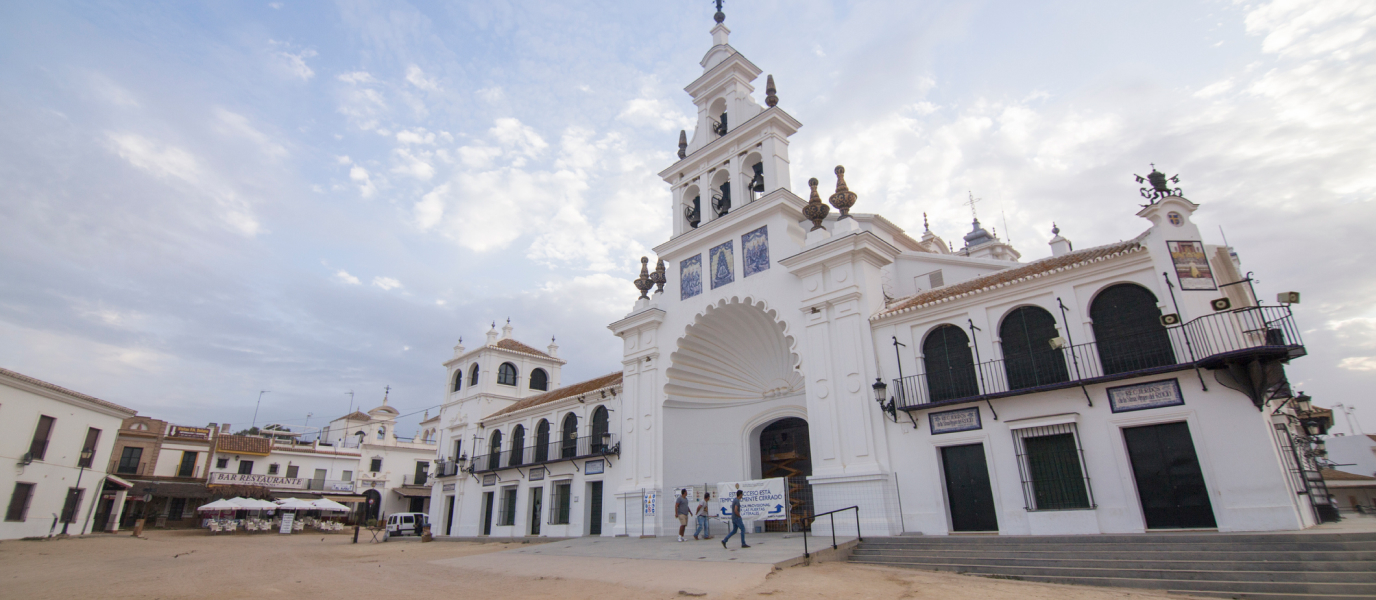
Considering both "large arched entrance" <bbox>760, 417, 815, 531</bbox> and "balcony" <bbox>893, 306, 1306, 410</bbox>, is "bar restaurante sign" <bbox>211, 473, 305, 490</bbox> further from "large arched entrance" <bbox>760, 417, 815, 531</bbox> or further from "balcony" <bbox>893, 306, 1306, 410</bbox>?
"balcony" <bbox>893, 306, 1306, 410</bbox>

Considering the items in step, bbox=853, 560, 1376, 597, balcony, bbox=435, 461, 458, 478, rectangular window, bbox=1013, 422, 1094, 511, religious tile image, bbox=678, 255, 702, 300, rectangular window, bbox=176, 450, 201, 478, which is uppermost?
religious tile image, bbox=678, 255, 702, 300

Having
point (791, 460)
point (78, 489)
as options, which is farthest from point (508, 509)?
point (78, 489)

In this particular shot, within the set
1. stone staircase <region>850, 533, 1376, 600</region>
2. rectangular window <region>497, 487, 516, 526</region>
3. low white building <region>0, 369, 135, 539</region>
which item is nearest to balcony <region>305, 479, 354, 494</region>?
low white building <region>0, 369, 135, 539</region>

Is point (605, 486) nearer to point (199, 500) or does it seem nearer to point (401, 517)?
point (401, 517)

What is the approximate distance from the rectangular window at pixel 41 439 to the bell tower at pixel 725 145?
20482mm

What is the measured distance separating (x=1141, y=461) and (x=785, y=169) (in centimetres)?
1020

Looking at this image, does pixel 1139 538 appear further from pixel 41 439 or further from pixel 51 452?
pixel 51 452

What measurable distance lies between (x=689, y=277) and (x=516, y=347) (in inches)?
613

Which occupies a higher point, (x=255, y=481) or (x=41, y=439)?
(x=41, y=439)

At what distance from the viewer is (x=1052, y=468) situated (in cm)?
1105

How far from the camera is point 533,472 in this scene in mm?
23359

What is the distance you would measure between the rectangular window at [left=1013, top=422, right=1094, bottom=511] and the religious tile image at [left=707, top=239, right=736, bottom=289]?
25.9 ft

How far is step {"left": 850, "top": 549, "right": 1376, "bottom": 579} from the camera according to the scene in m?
7.09

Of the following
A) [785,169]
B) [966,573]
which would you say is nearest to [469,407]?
[785,169]
